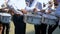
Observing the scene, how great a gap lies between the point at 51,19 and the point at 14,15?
13.1 inches

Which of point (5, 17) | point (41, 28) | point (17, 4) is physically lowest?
point (41, 28)

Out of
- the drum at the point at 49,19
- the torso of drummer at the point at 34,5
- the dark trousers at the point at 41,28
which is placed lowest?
the dark trousers at the point at 41,28

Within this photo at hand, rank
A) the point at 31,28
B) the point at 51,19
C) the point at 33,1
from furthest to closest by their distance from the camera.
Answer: the point at 31,28, the point at 33,1, the point at 51,19

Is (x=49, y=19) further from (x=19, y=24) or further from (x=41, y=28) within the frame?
(x=19, y=24)

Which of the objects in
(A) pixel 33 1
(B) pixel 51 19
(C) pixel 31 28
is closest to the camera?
(B) pixel 51 19

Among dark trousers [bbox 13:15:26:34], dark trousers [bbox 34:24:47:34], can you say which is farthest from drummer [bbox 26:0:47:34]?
dark trousers [bbox 13:15:26:34]

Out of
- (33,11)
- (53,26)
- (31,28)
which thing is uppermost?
(33,11)

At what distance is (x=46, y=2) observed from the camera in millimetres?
1912

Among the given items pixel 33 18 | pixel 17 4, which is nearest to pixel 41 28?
pixel 33 18

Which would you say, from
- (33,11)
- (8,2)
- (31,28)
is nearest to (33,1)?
(33,11)

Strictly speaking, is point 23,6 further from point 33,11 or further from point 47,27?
point 47,27

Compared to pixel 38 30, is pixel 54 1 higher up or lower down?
higher up

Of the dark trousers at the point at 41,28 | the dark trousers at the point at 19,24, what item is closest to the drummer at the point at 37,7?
the dark trousers at the point at 41,28

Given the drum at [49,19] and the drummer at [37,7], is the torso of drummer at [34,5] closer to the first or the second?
the drummer at [37,7]
